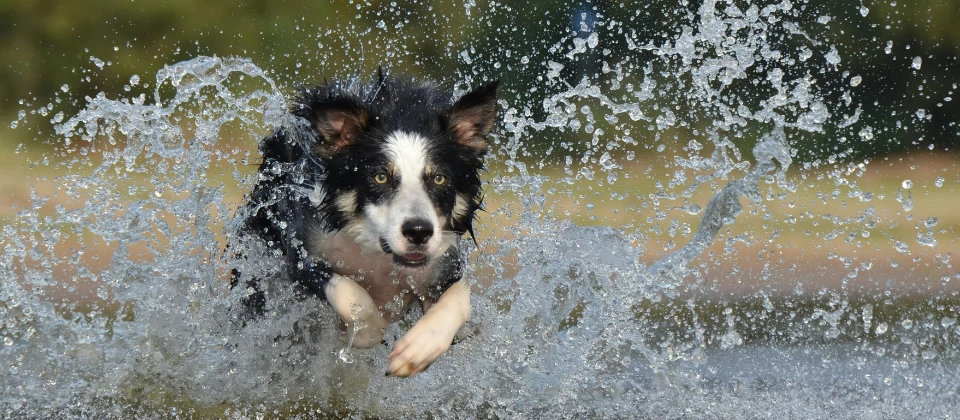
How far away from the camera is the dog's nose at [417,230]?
3.94 meters

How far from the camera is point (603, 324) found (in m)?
5.08

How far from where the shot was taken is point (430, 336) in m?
3.86

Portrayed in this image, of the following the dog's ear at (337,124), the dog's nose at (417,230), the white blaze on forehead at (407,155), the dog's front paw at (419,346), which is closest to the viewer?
the dog's front paw at (419,346)

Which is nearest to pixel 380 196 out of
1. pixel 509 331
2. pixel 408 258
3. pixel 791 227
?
pixel 408 258

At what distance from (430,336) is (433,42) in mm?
11055

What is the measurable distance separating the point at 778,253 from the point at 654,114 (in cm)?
514

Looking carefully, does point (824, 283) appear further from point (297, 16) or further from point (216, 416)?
point (297, 16)

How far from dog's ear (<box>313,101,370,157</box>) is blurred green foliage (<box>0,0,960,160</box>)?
7.96 m

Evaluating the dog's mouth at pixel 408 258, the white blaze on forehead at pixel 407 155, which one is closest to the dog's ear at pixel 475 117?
the white blaze on forehead at pixel 407 155

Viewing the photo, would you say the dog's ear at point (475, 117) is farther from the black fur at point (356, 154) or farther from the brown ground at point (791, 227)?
the brown ground at point (791, 227)

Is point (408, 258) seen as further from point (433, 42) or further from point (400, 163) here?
point (433, 42)

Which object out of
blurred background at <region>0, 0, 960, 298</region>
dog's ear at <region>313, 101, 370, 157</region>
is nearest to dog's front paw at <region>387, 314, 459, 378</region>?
dog's ear at <region>313, 101, 370, 157</region>

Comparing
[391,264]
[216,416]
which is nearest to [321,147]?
[391,264]

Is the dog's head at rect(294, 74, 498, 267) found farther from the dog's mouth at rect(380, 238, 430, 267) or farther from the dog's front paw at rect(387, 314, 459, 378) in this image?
the dog's front paw at rect(387, 314, 459, 378)
